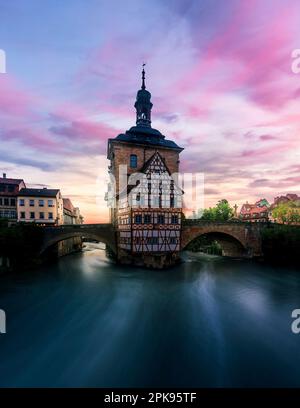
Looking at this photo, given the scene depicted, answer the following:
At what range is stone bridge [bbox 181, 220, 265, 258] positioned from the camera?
26.9 meters

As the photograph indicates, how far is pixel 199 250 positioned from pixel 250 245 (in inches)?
603

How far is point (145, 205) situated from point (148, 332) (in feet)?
45.3

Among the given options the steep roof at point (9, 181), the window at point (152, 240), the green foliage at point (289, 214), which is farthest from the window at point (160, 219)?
the green foliage at point (289, 214)

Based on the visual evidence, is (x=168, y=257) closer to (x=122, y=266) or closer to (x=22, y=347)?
(x=122, y=266)

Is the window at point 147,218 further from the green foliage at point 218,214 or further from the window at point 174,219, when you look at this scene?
the green foliage at point 218,214

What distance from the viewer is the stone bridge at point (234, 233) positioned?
2692 centimetres

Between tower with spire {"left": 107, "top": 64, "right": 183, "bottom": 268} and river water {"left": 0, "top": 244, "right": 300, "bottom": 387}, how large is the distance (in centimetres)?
370

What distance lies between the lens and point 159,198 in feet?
76.1

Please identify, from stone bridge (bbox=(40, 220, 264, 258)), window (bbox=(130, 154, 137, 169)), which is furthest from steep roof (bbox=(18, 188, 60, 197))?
window (bbox=(130, 154, 137, 169))

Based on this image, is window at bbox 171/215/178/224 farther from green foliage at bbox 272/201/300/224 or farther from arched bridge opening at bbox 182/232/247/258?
green foliage at bbox 272/201/300/224

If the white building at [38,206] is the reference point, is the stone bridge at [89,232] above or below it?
below

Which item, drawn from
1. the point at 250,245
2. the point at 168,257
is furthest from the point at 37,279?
the point at 250,245

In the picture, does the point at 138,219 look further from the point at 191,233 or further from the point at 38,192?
the point at 38,192

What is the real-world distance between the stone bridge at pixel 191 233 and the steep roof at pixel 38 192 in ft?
38.2
